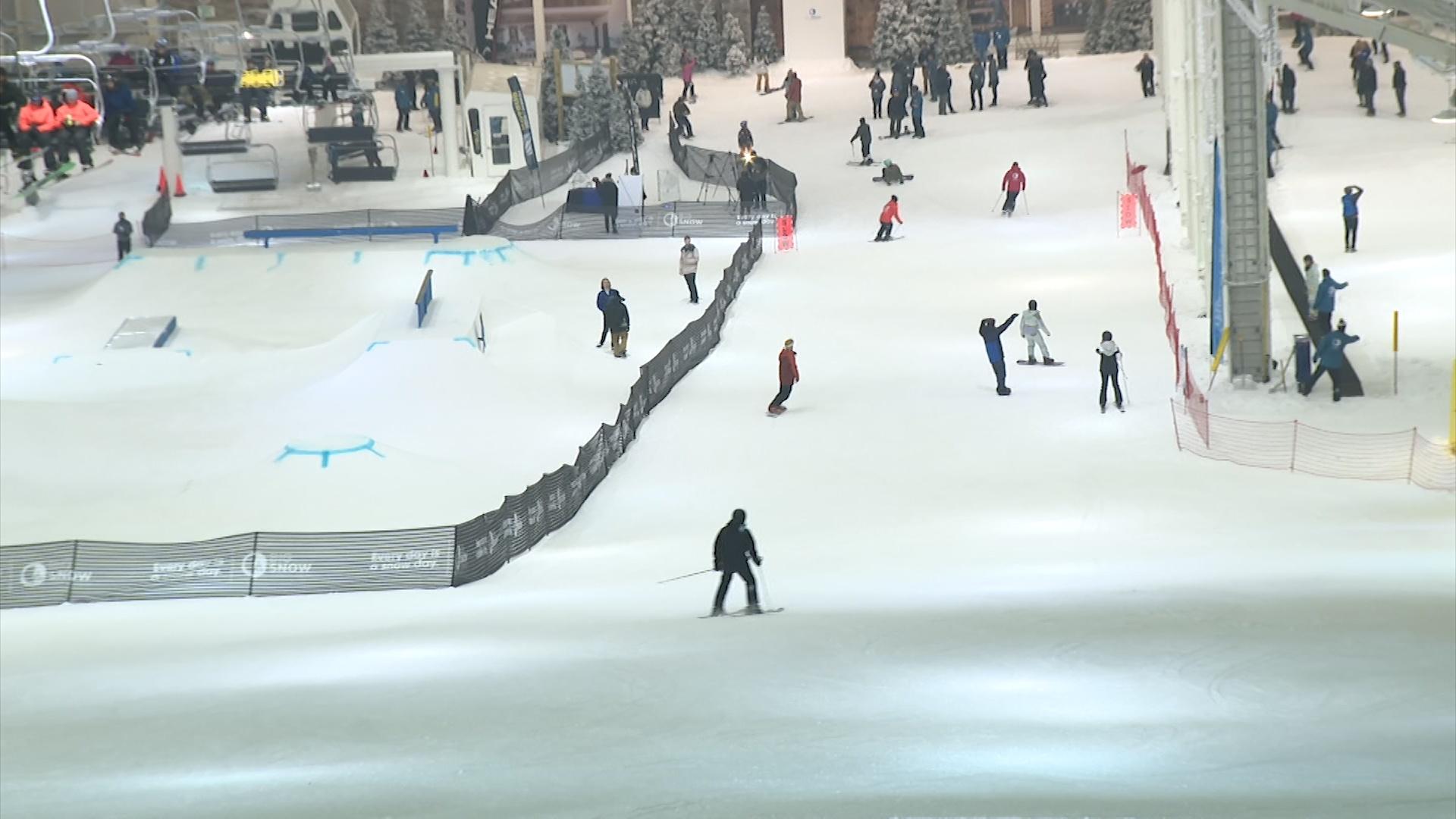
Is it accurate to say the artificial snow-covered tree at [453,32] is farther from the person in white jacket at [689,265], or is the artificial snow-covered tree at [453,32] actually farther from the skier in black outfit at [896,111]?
the person in white jacket at [689,265]

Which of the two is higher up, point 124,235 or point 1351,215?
point 1351,215

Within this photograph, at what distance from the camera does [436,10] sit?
52500 millimetres

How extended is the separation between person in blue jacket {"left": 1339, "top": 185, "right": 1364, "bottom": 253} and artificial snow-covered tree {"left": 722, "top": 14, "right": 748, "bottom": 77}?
892 inches

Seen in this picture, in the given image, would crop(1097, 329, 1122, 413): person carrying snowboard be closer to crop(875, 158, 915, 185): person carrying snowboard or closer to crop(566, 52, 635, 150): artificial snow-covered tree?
crop(875, 158, 915, 185): person carrying snowboard

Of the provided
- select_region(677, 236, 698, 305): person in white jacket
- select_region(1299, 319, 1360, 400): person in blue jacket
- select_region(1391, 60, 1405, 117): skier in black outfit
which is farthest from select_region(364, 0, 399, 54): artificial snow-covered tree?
select_region(1299, 319, 1360, 400): person in blue jacket

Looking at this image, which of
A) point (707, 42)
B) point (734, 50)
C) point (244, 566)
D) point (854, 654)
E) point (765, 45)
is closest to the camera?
point (854, 654)

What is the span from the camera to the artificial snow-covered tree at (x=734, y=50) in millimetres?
47375

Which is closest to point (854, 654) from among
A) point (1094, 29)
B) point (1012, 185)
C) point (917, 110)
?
point (1012, 185)

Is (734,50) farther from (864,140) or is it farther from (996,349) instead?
(996,349)

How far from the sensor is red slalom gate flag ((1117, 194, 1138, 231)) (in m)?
31.0

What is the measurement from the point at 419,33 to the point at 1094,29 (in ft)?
59.6

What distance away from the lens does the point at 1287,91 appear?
3612 cm

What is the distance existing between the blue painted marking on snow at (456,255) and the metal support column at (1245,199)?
1368 cm

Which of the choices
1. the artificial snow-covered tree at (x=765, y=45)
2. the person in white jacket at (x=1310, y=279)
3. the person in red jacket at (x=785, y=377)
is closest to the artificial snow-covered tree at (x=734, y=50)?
the artificial snow-covered tree at (x=765, y=45)
